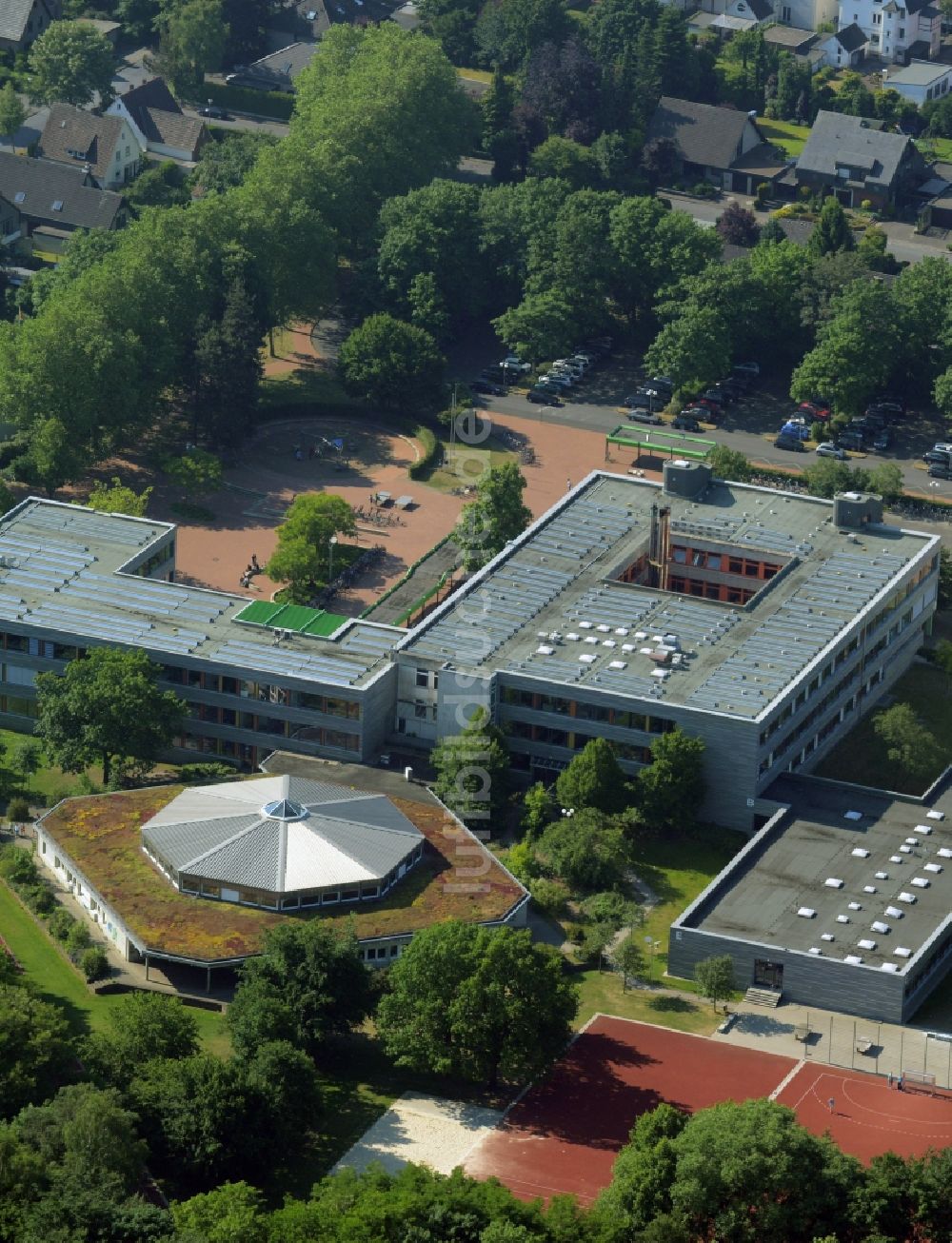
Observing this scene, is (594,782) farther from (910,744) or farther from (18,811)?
(18,811)

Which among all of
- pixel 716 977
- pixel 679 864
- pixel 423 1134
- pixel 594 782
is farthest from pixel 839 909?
pixel 423 1134

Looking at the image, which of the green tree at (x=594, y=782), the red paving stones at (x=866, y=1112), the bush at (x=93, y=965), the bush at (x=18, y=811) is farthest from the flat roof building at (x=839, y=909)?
the bush at (x=18, y=811)

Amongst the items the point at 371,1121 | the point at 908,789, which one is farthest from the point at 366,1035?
the point at 908,789

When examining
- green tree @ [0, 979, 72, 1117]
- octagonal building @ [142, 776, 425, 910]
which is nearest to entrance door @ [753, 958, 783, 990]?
octagonal building @ [142, 776, 425, 910]

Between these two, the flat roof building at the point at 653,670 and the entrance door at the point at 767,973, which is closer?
the entrance door at the point at 767,973

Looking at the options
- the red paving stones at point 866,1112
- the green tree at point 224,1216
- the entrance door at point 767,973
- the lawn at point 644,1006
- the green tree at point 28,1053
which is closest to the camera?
the green tree at point 224,1216

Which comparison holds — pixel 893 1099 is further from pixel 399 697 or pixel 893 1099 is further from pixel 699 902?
pixel 399 697

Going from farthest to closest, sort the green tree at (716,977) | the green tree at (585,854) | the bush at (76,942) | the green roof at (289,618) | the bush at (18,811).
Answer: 1. the green roof at (289,618)
2. the bush at (18,811)
3. the green tree at (585,854)
4. the bush at (76,942)
5. the green tree at (716,977)

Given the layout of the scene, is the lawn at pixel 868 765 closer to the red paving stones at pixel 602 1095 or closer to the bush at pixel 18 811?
the red paving stones at pixel 602 1095
